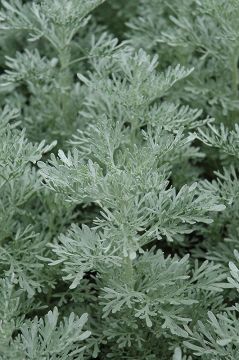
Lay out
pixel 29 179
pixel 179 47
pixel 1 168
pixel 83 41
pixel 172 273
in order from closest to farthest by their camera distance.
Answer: pixel 172 273
pixel 1 168
pixel 29 179
pixel 179 47
pixel 83 41

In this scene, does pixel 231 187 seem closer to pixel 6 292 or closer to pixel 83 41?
pixel 6 292

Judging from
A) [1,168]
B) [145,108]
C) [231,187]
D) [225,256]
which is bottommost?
[225,256]

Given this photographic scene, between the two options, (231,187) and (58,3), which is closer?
(231,187)

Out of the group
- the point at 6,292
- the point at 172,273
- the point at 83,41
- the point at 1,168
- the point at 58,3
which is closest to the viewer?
the point at 6,292

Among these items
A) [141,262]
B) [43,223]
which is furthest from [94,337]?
[43,223]

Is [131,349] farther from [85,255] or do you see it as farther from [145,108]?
[145,108]

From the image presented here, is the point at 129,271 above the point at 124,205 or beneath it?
beneath

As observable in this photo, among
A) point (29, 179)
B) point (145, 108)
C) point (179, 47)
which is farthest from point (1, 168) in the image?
point (179, 47)

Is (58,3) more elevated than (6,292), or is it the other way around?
(58,3)
